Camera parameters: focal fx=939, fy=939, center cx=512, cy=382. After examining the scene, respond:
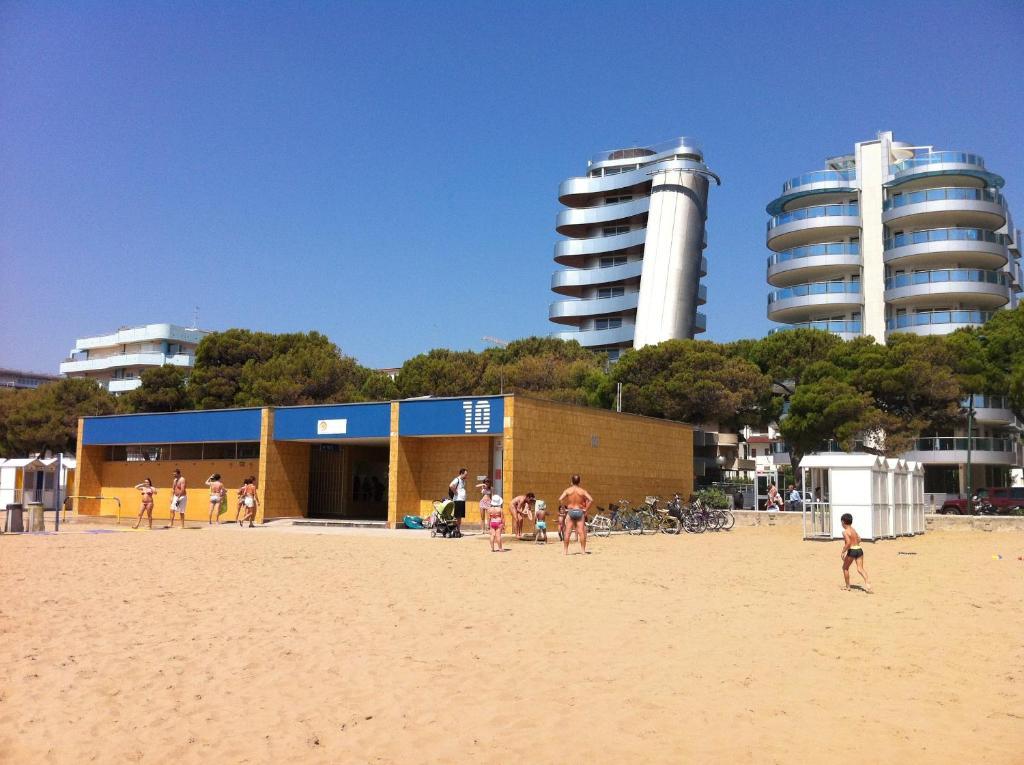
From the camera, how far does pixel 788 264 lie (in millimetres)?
63719

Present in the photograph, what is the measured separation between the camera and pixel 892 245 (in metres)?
61.2

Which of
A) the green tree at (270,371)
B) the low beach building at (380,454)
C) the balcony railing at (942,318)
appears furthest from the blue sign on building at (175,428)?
the balcony railing at (942,318)

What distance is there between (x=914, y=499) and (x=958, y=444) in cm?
2484

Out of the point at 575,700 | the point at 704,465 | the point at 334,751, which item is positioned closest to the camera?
the point at 334,751

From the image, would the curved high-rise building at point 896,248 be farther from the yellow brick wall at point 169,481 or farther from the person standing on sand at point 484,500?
the yellow brick wall at point 169,481

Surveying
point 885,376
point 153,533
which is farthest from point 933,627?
point 885,376

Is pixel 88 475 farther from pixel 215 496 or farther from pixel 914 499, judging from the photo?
pixel 914 499

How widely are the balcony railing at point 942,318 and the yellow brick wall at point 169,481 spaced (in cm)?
4378

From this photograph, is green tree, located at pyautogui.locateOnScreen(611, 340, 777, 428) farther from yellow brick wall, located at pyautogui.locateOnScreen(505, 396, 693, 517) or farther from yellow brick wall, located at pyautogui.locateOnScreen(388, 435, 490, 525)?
yellow brick wall, located at pyautogui.locateOnScreen(388, 435, 490, 525)

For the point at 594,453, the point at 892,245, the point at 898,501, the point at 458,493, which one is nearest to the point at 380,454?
the point at 594,453

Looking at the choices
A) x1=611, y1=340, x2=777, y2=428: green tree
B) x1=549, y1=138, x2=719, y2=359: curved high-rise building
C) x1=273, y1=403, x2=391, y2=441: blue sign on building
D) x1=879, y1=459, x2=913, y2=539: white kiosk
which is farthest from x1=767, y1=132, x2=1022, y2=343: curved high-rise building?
x1=273, y1=403, x2=391, y2=441: blue sign on building

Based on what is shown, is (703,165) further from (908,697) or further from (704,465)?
(908,697)

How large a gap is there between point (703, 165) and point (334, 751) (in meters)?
73.3

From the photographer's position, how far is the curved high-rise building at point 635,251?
69500 millimetres
